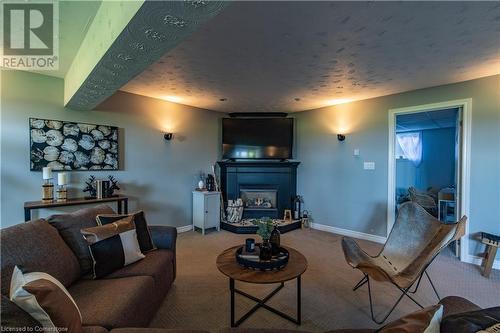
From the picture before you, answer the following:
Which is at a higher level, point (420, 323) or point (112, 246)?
point (420, 323)

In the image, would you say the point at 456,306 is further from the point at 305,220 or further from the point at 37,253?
the point at 305,220

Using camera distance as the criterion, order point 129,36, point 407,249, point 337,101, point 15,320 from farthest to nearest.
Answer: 1. point 337,101
2. point 407,249
3. point 129,36
4. point 15,320

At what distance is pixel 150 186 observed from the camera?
4160 mm

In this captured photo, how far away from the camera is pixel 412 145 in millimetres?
7227

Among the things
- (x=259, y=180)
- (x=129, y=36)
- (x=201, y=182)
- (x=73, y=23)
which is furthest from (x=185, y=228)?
(x=129, y=36)

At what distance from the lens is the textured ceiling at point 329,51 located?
1743 millimetres

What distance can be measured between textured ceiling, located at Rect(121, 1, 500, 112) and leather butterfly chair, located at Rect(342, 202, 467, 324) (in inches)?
62.8

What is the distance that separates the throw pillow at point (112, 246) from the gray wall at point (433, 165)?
688 cm

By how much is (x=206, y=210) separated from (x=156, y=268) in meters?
2.48

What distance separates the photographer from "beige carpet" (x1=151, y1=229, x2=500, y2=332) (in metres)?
1.99

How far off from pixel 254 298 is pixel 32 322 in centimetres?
164

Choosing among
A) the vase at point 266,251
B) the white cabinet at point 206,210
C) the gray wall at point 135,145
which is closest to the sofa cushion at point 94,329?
the vase at point 266,251
